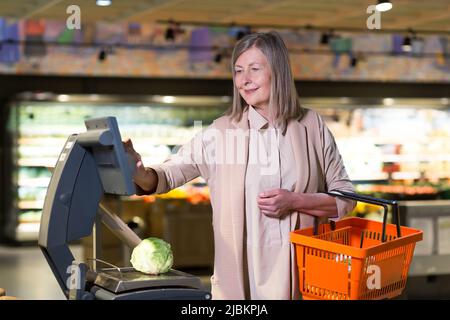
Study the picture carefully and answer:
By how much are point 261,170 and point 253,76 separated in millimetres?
352

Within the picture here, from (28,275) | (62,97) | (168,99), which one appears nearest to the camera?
(28,275)

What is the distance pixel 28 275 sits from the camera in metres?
9.16

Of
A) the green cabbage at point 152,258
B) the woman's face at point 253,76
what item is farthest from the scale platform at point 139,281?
the woman's face at point 253,76

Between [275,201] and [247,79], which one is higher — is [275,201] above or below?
below

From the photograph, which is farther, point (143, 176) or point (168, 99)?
point (168, 99)

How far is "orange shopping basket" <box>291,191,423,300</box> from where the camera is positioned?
227 centimetres

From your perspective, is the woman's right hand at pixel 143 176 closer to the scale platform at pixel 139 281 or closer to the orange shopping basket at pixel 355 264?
the scale platform at pixel 139 281

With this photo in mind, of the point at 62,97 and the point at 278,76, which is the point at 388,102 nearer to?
the point at 62,97

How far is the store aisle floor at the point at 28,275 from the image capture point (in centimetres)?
796

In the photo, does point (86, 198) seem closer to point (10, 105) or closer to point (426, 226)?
point (426, 226)

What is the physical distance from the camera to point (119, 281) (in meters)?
2.28

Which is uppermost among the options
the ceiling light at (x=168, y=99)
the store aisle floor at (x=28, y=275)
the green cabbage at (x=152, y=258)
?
the ceiling light at (x=168, y=99)

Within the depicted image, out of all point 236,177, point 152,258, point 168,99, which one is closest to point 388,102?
point 168,99

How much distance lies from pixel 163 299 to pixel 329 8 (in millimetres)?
7113
